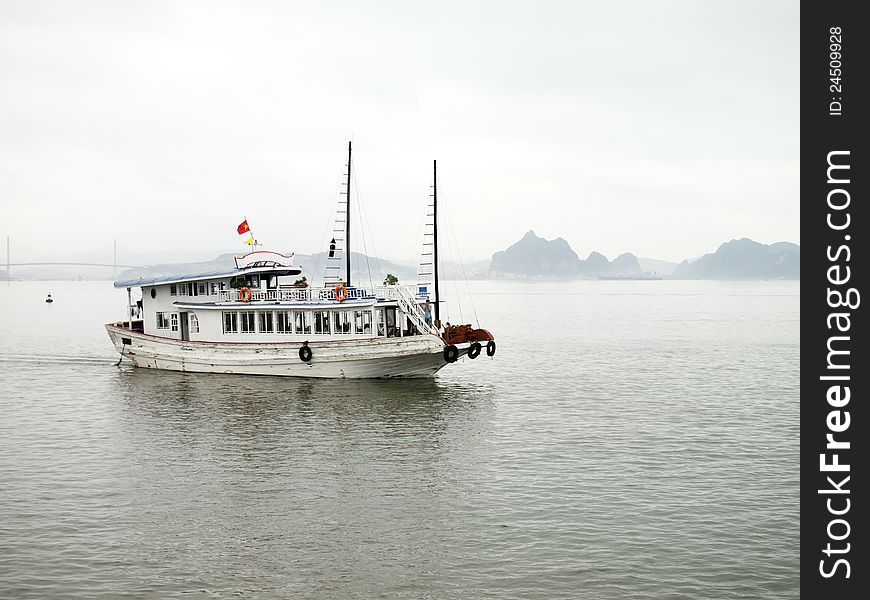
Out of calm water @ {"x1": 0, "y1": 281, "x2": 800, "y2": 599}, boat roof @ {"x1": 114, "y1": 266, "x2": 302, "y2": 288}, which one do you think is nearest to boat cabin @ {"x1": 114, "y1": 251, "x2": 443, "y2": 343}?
boat roof @ {"x1": 114, "y1": 266, "x2": 302, "y2": 288}

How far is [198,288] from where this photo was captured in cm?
5081

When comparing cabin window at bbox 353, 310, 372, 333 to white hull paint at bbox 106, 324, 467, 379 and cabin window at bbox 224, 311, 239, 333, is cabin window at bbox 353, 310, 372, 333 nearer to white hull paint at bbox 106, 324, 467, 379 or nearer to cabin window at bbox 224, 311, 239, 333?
white hull paint at bbox 106, 324, 467, 379

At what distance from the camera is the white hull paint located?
44.8 meters

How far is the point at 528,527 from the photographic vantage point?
2227 centimetres

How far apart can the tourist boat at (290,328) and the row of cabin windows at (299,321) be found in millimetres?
55

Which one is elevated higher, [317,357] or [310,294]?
[310,294]

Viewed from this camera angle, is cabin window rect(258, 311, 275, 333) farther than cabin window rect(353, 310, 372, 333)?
Yes

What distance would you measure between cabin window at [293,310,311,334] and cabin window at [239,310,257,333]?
9.14 ft

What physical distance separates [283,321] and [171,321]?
336 inches

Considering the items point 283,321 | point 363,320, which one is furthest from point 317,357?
point 363,320

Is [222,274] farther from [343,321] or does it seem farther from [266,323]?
[343,321]
